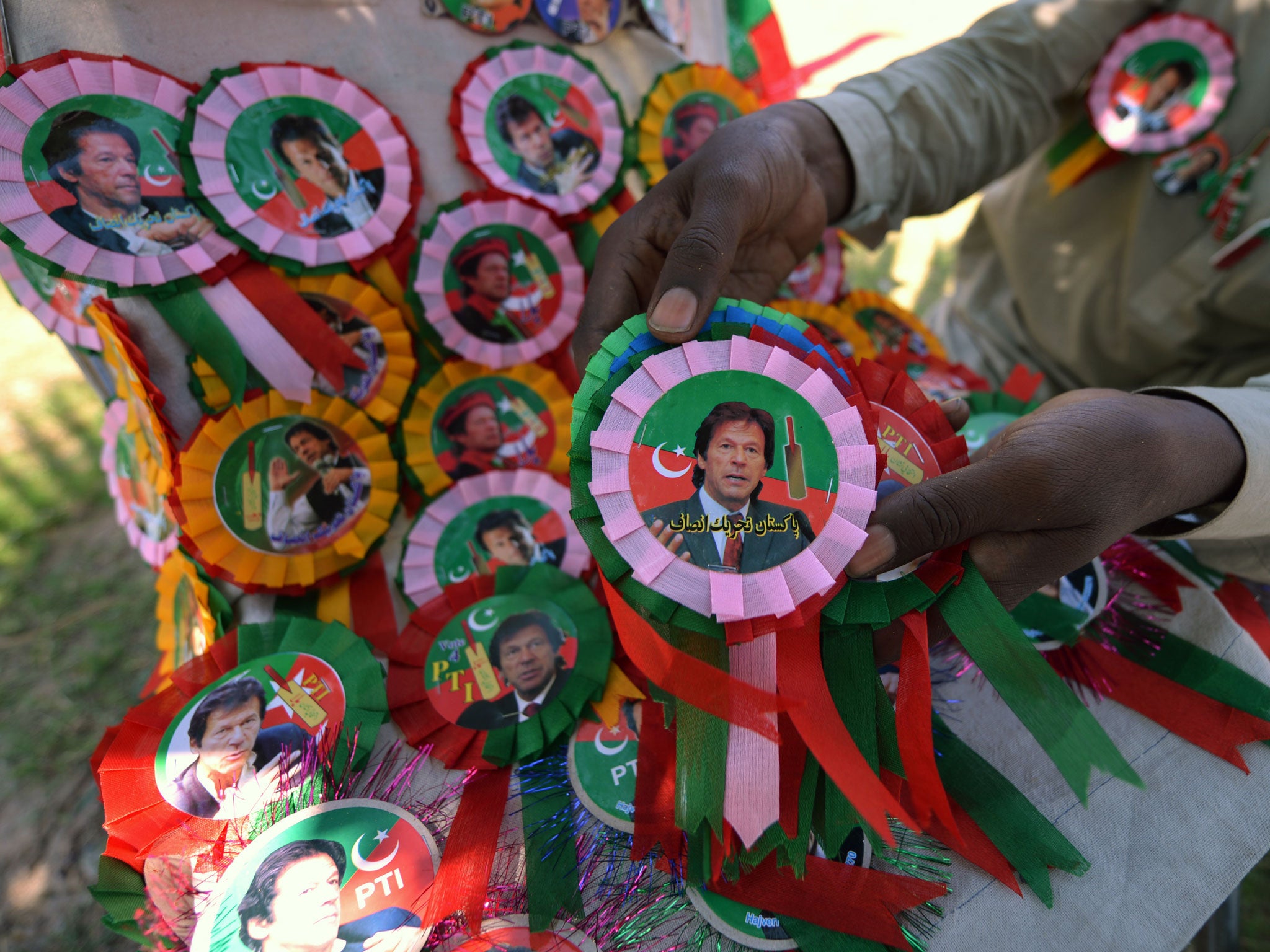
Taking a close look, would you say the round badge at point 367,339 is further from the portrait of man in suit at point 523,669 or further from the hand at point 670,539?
the hand at point 670,539

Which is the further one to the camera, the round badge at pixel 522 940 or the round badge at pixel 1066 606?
the round badge at pixel 1066 606

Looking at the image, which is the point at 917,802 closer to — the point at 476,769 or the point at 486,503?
the point at 476,769

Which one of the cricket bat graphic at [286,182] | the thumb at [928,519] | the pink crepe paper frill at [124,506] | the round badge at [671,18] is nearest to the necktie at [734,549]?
the thumb at [928,519]

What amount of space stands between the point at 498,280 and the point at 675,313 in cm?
52

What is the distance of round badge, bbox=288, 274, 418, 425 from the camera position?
994 mm

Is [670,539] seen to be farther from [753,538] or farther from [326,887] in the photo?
[326,887]

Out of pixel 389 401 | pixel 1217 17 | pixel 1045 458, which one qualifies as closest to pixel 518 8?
pixel 389 401

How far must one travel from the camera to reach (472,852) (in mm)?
733

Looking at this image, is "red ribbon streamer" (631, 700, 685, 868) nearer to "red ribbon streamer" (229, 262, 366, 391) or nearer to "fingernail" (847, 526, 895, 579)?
"fingernail" (847, 526, 895, 579)

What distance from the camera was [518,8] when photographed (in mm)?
1113

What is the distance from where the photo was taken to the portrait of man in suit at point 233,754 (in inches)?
29.2

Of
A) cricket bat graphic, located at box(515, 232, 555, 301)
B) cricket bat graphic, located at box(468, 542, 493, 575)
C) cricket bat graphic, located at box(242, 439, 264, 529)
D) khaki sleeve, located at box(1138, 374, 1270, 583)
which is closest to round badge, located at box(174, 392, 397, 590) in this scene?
cricket bat graphic, located at box(242, 439, 264, 529)

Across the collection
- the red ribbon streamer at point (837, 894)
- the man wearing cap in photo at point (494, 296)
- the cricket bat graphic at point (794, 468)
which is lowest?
the red ribbon streamer at point (837, 894)

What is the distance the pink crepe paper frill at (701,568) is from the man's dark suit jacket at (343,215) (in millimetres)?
565
